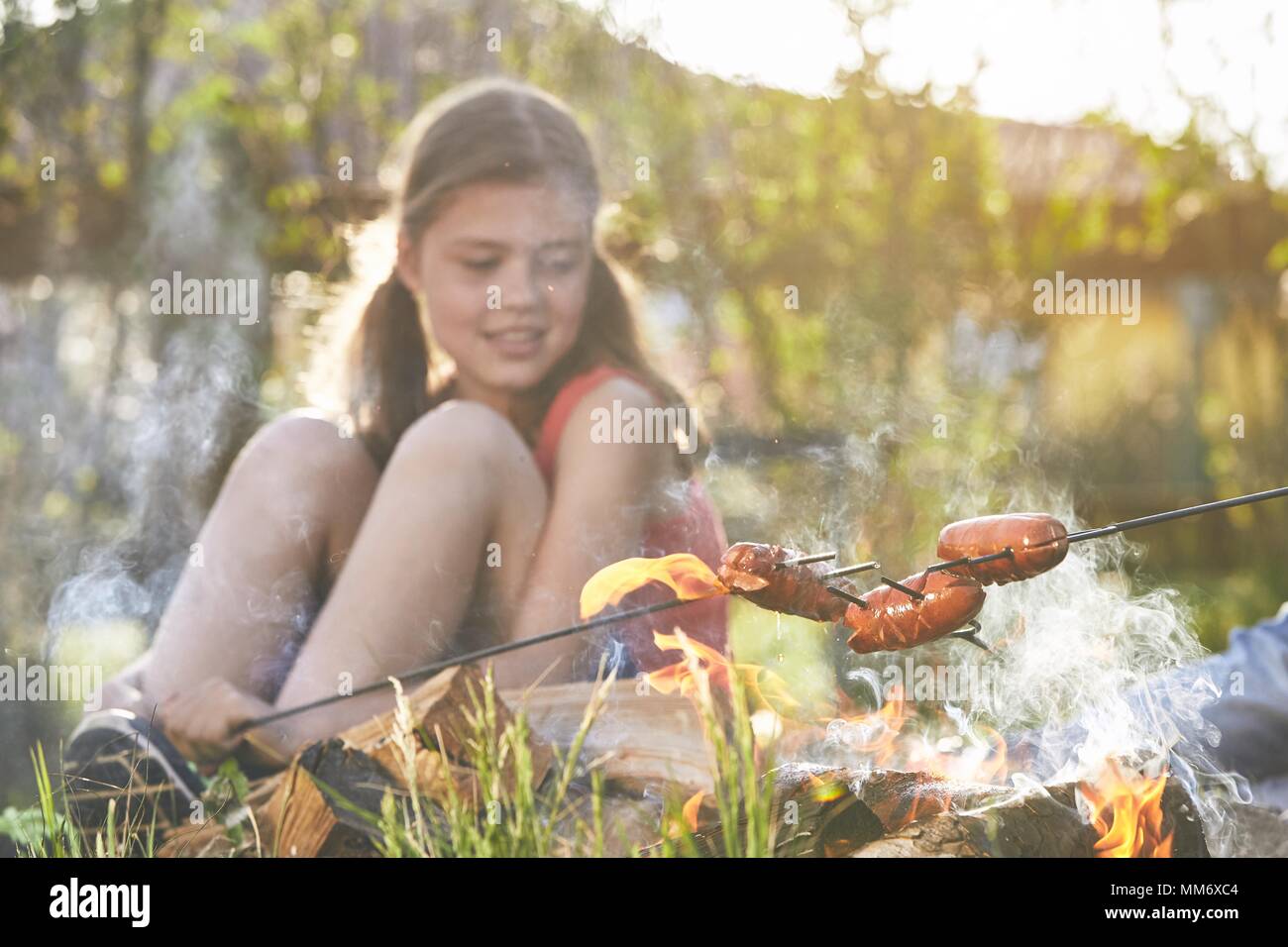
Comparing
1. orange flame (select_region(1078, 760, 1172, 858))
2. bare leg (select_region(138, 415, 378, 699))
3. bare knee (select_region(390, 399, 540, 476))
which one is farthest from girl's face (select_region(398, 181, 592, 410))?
orange flame (select_region(1078, 760, 1172, 858))

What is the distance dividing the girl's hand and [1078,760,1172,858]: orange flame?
157cm

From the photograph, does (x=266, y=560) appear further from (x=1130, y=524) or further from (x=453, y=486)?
(x=1130, y=524)

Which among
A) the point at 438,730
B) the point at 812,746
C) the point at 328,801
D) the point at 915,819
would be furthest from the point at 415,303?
the point at 915,819

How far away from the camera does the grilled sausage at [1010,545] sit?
5.92ft

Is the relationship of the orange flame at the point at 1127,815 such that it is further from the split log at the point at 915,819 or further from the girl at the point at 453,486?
the girl at the point at 453,486

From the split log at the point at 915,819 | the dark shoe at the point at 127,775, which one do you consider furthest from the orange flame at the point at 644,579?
the dark shoe at the point at 127,775

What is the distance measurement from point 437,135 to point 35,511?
88.4 inches

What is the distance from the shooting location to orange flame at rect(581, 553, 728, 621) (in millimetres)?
2131

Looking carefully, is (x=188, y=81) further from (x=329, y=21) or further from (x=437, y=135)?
(x=437, y=135)

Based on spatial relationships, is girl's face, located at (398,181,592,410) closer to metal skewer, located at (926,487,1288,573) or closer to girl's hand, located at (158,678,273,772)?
girl's hand, located at (158,678,273,772)

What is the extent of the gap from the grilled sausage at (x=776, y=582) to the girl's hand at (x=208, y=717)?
1.03 metres
